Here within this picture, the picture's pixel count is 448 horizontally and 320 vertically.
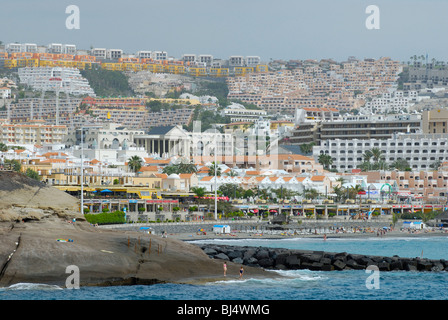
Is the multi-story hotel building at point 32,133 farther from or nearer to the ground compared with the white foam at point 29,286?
nearer to the ground

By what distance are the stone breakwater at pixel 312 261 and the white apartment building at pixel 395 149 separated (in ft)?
355

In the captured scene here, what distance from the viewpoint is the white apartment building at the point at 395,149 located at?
16112 cm

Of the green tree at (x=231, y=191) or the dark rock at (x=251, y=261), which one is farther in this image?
the green tree at (x=231, y=191)

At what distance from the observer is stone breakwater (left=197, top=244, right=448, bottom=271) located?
157ft

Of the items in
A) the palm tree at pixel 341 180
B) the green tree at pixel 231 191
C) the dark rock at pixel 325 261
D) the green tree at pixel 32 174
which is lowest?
the palm tree at pixel 341 180

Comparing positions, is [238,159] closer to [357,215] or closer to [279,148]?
[279,148]

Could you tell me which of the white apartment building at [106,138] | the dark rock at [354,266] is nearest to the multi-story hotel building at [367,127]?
the white apartment building at [106,138]

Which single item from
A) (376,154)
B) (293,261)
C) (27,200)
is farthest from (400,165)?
(27,200)

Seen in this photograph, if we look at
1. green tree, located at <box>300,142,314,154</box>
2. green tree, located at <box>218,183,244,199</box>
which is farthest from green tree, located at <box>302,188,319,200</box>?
green tree, located at <box>300,142,314,154</box>

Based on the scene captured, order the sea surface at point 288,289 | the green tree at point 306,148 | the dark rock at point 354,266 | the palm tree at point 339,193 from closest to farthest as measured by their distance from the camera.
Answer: the sea surface at point 288,289 < the dark rock at point 354,266 < the palm tree at point 339,193 < the green tree at point 306,148

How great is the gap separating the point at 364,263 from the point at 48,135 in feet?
485

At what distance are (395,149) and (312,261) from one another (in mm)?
117769

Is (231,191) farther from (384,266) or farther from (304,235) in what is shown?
(384,266)

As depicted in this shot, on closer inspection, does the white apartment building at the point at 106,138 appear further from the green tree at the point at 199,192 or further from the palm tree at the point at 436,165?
the green tree at the point at 199,192
